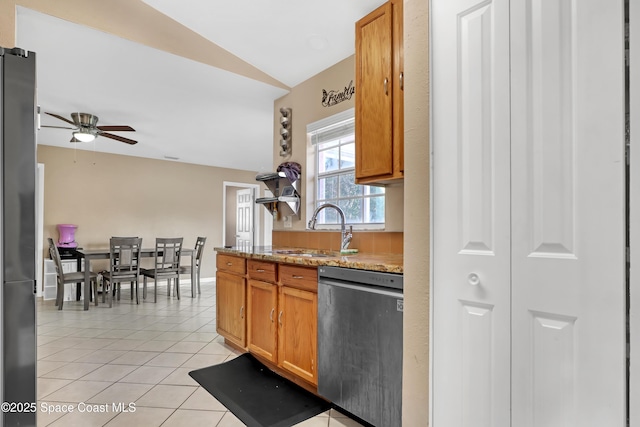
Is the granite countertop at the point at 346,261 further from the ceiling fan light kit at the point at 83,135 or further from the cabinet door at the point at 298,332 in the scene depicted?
the ceiling fan light kit at the point at 83,135

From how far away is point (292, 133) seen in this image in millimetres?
3617

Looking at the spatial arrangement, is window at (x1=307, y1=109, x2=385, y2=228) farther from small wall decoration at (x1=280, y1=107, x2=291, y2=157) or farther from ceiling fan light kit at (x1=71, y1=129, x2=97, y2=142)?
ceiling fan light kit at (x1=71, y1=129, x2=97, y2=142)

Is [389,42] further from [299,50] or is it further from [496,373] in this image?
[496,373]

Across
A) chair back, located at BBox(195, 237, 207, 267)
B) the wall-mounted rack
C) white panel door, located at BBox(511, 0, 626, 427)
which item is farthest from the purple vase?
white panel door, located at BBox(511, 0, 626, 427)

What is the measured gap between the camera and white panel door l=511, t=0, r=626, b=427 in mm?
873

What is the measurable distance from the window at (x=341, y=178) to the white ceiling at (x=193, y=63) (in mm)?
570

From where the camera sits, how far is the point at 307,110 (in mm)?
3400

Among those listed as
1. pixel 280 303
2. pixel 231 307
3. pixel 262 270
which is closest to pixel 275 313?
pixel 280 303

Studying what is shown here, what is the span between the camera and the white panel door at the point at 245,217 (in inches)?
301

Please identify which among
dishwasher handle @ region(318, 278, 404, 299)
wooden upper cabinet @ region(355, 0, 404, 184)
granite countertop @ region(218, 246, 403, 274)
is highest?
wooden upper cabinet @ region(355, 0, 404, 184)

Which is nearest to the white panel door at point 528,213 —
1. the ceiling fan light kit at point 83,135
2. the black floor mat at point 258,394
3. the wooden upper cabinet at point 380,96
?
the wooden upper cabinet at point 380,96

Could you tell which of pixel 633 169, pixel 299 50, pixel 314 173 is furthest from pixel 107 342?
pixel 633 169

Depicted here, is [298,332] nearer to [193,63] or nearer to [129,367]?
[129,367]

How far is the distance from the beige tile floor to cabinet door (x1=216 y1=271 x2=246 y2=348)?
0.19 m
